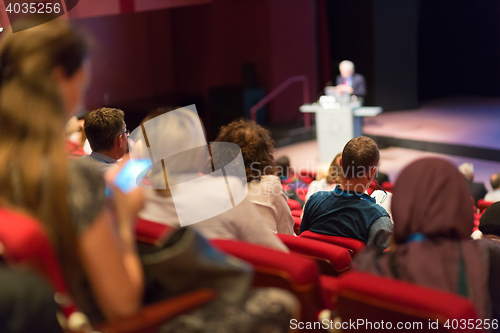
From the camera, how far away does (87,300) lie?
3.82ft

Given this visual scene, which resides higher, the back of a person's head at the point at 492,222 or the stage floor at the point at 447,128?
the back of a person's head at the point at 492,222

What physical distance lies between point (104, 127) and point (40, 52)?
54.8 inches

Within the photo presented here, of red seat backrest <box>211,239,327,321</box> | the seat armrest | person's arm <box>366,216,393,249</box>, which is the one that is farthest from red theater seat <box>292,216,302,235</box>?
the seat armrest

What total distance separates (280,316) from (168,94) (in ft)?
32.7

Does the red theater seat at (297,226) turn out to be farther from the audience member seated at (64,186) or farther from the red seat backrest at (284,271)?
the audience member seated at (64,186)

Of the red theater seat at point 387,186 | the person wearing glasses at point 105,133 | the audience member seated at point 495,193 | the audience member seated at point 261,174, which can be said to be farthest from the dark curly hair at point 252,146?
the audience member seated at point 495,193

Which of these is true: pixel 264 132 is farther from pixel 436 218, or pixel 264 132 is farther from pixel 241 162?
pixel 436 218

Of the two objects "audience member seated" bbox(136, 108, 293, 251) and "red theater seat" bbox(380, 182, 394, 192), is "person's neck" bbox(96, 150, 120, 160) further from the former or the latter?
"red theater seat" bbox(380, 182, 394, 192)

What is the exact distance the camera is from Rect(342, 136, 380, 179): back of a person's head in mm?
2428

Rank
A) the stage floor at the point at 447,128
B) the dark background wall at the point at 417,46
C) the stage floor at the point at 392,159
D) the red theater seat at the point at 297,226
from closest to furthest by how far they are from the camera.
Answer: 1. the red theater seat at the point at 297,226
2. the stage floor at the point at 392,159
3. the stage floor at the point at 447,128
4. the dark background wall at the point at 417,46

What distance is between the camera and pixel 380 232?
7.39ft

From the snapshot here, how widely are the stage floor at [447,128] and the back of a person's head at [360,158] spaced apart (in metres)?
5.58

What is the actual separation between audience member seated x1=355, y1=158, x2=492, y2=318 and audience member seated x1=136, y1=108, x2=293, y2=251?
389mm

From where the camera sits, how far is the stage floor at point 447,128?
7.69 m
